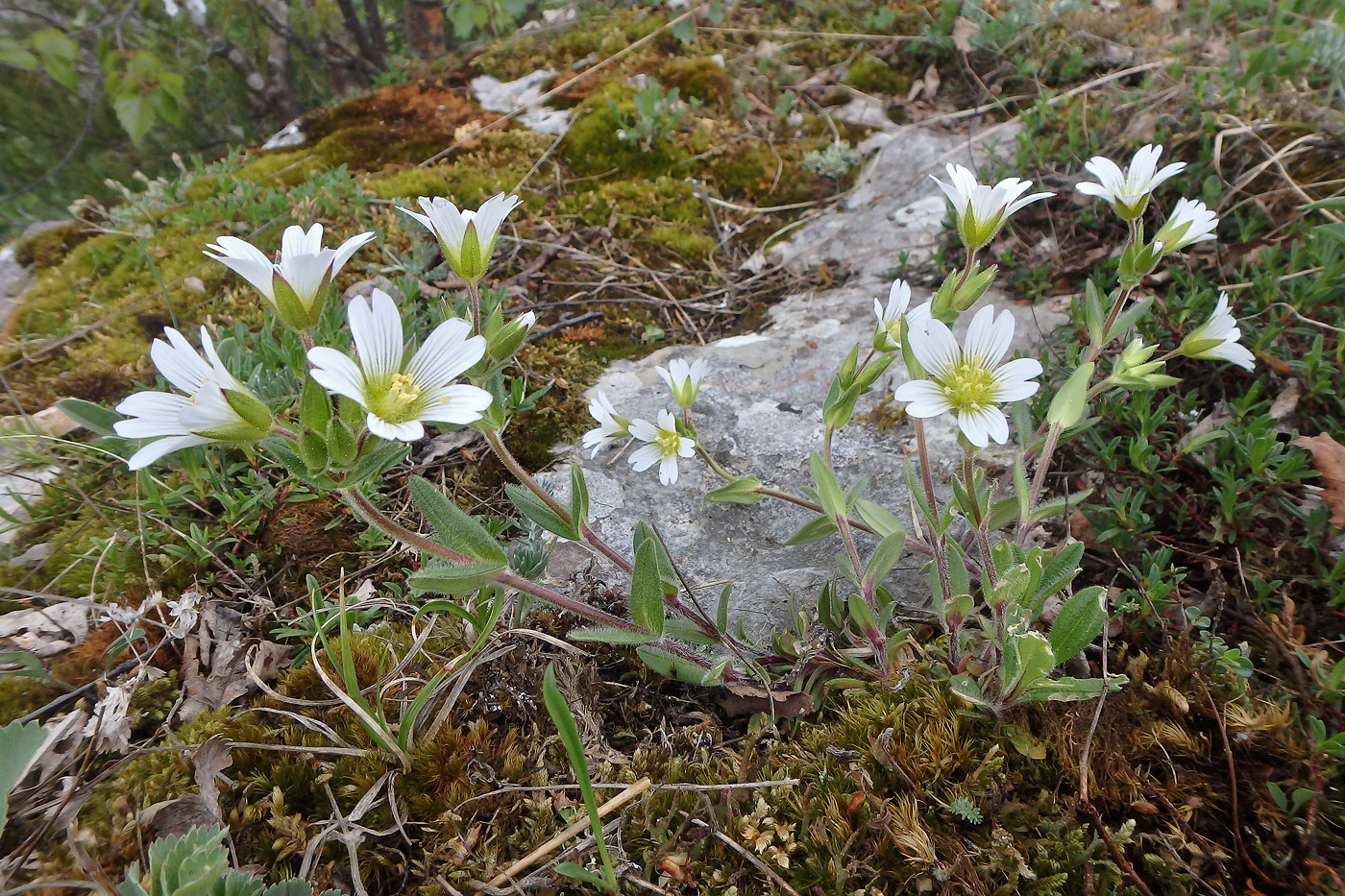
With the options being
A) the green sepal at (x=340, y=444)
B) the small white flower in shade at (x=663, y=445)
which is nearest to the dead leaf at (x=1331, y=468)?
the small white flower in shade at (x=663, y=445)

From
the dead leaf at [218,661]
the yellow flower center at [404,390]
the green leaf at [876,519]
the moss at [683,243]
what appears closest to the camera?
the yellow flower center at [404,390]

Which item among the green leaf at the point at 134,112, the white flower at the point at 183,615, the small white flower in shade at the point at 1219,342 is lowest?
the small white flower in shade at the point at 1219,342

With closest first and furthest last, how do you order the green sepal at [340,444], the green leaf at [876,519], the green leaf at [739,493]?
the green sepal at [340,444]
the green leaf at [876,519]
the green leaf at [739,493]

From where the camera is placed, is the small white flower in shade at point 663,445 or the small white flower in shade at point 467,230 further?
the small white flower in shade at point 663,445

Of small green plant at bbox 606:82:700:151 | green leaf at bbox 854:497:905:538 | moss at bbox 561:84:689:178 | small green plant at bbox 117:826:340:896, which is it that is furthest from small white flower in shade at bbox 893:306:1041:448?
small green plant at bbox 606:82:700:151

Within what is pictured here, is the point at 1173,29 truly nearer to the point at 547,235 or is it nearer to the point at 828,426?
the point at 547,235

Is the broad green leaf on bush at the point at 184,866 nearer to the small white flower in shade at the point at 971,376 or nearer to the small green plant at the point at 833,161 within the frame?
the small white flower in shade at the point at 971,376

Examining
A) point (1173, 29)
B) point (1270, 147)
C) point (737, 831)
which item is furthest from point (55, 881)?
point (1173, 29)
